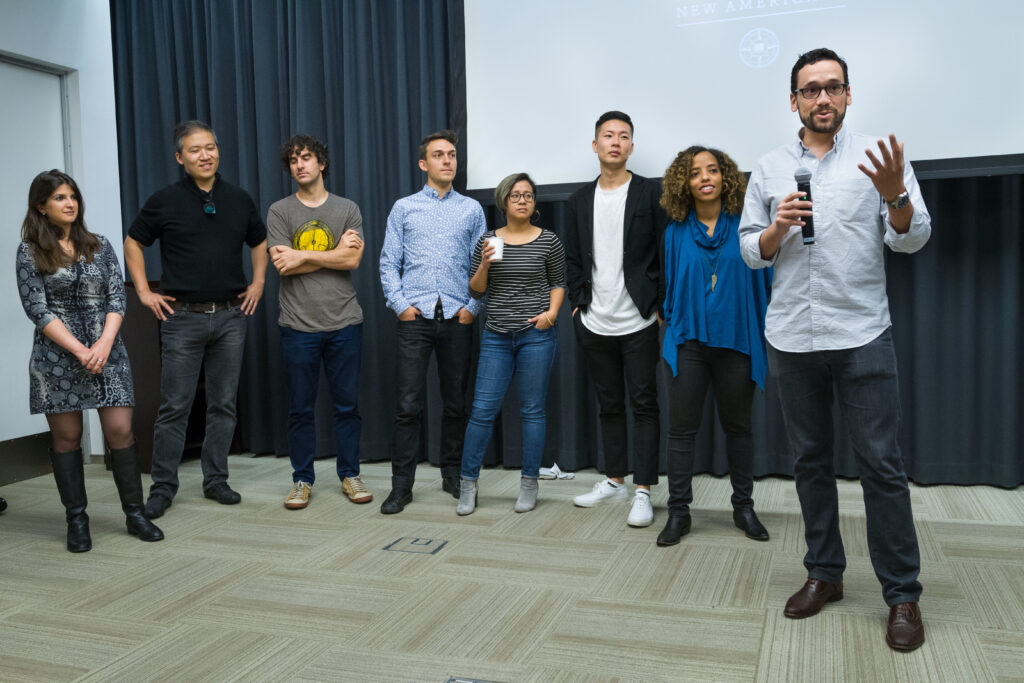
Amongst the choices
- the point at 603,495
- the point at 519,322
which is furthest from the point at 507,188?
the point at 603,495

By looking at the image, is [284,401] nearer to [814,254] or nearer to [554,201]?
[554,201]

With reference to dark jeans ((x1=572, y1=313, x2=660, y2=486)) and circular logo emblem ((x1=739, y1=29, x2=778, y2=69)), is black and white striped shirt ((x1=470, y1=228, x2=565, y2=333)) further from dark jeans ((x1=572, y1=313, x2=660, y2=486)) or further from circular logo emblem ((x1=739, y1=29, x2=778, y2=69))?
circular logo emblem ((x1=739, y1=29, x2=778, y2=69))

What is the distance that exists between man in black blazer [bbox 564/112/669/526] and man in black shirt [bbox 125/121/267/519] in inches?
57.8

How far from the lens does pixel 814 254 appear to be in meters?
2.07

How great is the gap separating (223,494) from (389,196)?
1715 mm

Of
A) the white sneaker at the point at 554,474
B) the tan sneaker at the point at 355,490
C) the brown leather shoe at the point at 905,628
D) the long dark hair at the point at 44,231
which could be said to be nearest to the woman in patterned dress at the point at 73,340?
the long dark hair at the point at 44,231

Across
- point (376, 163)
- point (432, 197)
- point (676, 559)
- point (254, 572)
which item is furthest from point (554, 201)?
point (254, 572)

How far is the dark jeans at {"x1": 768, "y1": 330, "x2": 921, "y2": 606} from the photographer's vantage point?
6.59 feet

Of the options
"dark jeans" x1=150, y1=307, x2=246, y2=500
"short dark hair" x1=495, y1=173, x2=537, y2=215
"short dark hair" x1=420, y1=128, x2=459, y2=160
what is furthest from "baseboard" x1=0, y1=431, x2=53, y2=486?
"short dark hair" x1=495, y1=173, x2=537, y2=215

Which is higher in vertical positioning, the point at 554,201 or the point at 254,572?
the point at 554,201

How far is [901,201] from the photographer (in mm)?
1881

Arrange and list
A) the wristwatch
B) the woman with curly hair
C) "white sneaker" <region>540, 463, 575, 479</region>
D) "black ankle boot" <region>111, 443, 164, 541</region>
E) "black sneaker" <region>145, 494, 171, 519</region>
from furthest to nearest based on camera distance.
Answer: "white sneaker" <region>540, 463, 575, 479</region>
"black sneaker" <region>145, 494, 171, 519</region>
"black ankle boot" <region>111, 443, 164, 541</region>
the woman with curly hair
the wristwatch

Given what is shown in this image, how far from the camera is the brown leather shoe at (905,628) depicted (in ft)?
6.45

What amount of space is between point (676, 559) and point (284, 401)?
103 inches
